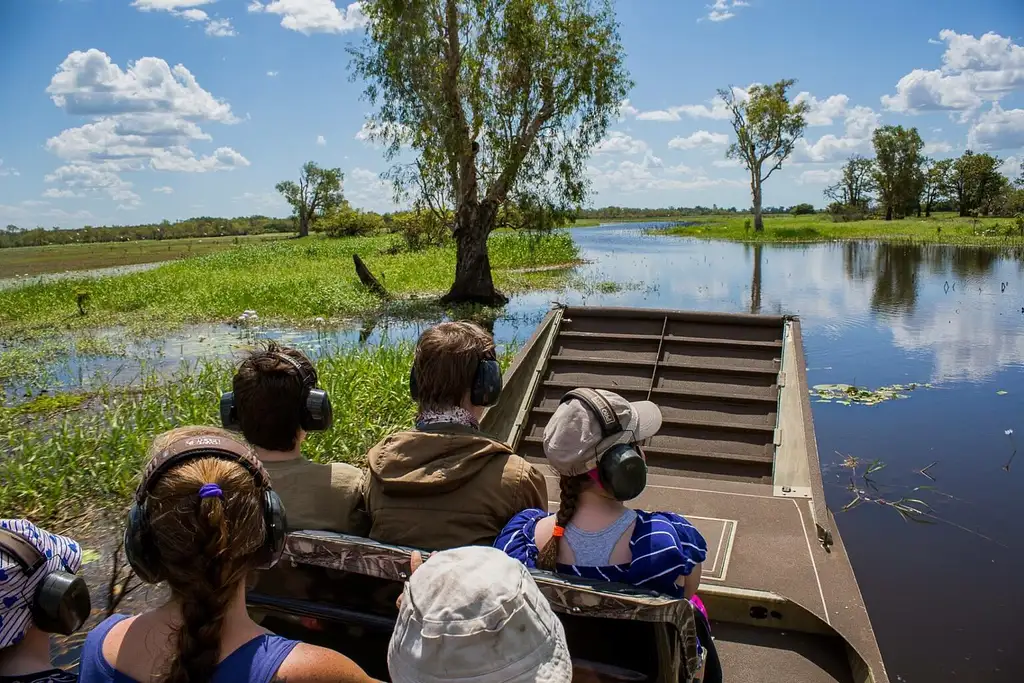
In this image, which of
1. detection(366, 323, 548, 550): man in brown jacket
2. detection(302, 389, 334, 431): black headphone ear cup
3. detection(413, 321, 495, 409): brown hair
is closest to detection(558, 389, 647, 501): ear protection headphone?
detection(366, 323, 548, 550): man in brown jacket

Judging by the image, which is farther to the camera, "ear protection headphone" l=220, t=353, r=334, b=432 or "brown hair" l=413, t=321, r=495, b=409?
"brown hair" l=413, t=321, r=495, b=409

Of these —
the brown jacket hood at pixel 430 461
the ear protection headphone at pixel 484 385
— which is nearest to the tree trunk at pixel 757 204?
the ear protection headphone at pixel 484 385

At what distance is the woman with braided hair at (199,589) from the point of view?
148 cm

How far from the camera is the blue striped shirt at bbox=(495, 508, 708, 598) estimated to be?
2.09 m

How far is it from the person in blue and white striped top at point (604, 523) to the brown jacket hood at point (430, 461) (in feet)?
1.33

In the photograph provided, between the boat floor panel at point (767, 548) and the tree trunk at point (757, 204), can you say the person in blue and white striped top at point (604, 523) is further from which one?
the tree trunk at point (757, 204)

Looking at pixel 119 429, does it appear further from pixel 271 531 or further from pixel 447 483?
pixel 271 531

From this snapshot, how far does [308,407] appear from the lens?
8.43 ft

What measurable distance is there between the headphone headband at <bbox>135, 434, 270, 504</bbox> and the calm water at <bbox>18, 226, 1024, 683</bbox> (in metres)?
3.90

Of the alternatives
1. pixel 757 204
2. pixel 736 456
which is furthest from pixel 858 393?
pixel 757 204

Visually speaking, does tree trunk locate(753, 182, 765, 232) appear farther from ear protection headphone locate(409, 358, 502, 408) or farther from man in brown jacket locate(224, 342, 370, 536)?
man in brown jacket locate(224, 342, 370, 536)

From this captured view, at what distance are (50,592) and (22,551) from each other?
0.34 ft

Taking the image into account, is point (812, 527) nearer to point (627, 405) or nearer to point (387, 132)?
point (627, 405)

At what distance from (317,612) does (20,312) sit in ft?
60.3
